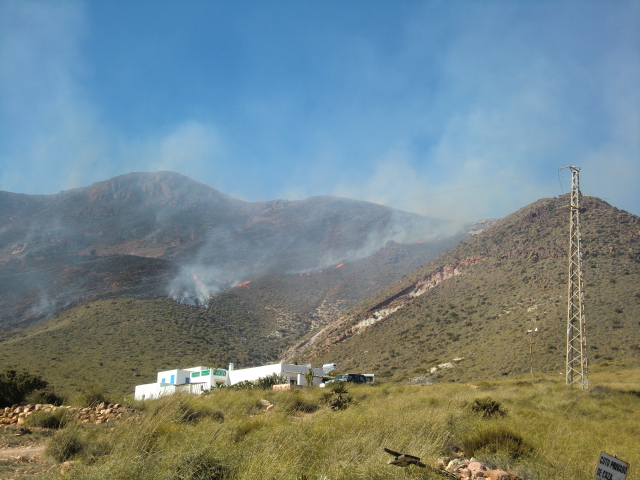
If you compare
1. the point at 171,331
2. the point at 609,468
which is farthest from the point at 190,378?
the point at 609,468

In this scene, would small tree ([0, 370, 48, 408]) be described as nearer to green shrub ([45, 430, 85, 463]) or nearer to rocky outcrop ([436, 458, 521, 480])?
green shrub ([45, 430, 85, 463])

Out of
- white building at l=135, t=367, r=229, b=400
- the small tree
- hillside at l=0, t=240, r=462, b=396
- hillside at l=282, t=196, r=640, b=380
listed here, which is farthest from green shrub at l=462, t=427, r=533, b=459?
white building at l=135, t=367, r=229, b=400

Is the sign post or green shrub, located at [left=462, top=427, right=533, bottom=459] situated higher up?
the sign post

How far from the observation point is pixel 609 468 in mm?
5793

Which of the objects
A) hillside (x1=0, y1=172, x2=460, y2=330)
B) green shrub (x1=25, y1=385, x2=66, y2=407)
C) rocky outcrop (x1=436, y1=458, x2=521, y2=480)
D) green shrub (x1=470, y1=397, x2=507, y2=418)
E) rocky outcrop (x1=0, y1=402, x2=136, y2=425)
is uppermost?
hillside (x1=0, y1=172, x2=460, y2=330)

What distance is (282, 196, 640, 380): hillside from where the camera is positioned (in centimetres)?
4047

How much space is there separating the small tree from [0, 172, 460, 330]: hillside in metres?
67.8

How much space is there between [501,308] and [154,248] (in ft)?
451

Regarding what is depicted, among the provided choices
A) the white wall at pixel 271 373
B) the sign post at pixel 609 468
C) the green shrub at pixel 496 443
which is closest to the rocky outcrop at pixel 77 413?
the green shrub at pixel 496 443

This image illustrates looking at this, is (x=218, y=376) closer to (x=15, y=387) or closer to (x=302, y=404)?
(x=15, y=387)

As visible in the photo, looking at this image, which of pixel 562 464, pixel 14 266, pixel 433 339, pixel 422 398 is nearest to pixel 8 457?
pixel 562 464

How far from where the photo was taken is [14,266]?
120 metres

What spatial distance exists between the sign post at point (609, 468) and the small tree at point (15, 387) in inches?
932

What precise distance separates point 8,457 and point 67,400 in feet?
42.4
